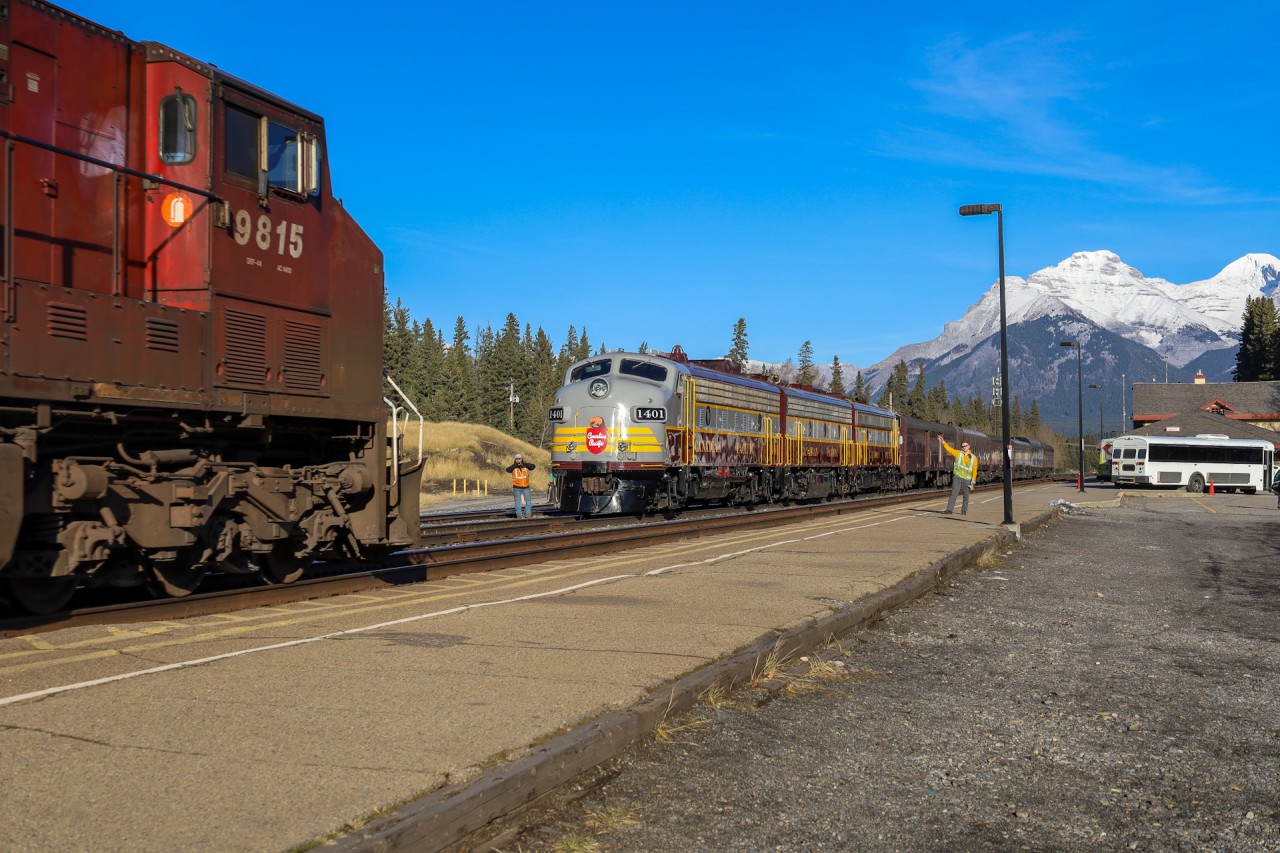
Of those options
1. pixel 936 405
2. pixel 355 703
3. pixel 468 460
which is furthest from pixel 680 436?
pixel 936 405

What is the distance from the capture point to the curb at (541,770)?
11.5ft

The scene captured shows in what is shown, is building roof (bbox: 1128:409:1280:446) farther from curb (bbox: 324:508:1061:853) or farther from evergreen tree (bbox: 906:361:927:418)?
curb (bbox: 324:508:1061:853)

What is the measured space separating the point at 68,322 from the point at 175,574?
2.54 metres

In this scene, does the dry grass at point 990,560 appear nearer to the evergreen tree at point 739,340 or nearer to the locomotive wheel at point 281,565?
the locomotive wheel at point 281,565

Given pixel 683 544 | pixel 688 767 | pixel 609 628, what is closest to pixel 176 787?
pixel 688 767

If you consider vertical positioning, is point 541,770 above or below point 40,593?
below

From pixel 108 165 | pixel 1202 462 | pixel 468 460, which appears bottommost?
pixel 1202 462

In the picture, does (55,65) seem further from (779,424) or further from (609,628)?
(779,424)

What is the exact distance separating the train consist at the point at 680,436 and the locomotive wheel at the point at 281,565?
10.8 m

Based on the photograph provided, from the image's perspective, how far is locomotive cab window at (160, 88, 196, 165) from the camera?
8289mm

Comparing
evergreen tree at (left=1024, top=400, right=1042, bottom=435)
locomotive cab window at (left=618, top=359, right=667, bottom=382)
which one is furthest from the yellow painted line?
evergreen tree at (left=1024, top=400, right=1042, bottom=435)

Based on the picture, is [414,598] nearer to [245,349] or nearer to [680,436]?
[245,349]

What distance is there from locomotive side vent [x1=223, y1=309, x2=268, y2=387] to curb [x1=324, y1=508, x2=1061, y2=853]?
15.8 ft

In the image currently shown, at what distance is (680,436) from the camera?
69.1 ft
